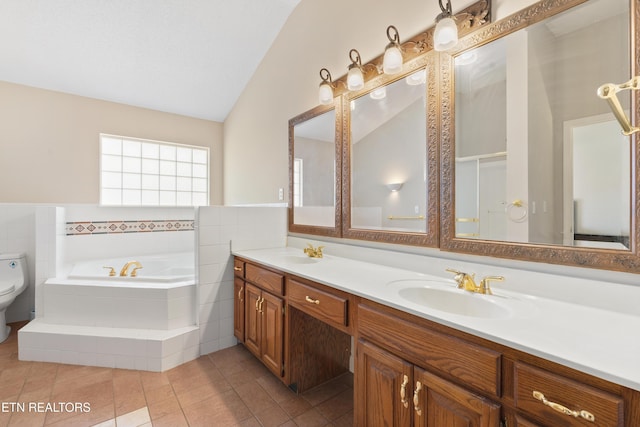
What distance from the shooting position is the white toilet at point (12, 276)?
234 centimetres

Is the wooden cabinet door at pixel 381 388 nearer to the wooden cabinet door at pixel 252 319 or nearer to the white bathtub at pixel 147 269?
the wooden cabinet door at pixel 252 319

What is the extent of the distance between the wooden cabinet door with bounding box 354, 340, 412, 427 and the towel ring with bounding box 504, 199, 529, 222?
0.71 meters

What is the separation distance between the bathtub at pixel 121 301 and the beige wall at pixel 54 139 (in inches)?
54.2

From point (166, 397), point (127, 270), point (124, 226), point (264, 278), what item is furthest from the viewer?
point (124, 226)

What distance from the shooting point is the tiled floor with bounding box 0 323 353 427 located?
149cm

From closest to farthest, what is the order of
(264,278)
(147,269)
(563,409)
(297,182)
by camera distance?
(563,409) < (264,278) < (297,182) < (147,269)

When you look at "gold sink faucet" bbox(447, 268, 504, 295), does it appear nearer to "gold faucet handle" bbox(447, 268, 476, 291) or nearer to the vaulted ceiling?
"gold faucet handle" bbox(447, 268, 476, 291)

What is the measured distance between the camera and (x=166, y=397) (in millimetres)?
1666

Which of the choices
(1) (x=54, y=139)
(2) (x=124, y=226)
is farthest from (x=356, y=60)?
(1) (x=54, y=139)

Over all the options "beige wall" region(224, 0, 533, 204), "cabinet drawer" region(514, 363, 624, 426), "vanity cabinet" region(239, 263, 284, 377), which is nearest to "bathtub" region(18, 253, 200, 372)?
"vanity cabinet" region(239, 263, 284, 377)

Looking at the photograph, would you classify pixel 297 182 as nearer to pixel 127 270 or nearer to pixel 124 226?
pixel 127 270

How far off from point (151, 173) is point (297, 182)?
2438mm

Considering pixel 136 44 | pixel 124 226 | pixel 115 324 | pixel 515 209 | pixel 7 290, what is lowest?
pixel 115 324

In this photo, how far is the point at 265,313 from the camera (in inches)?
71.2
